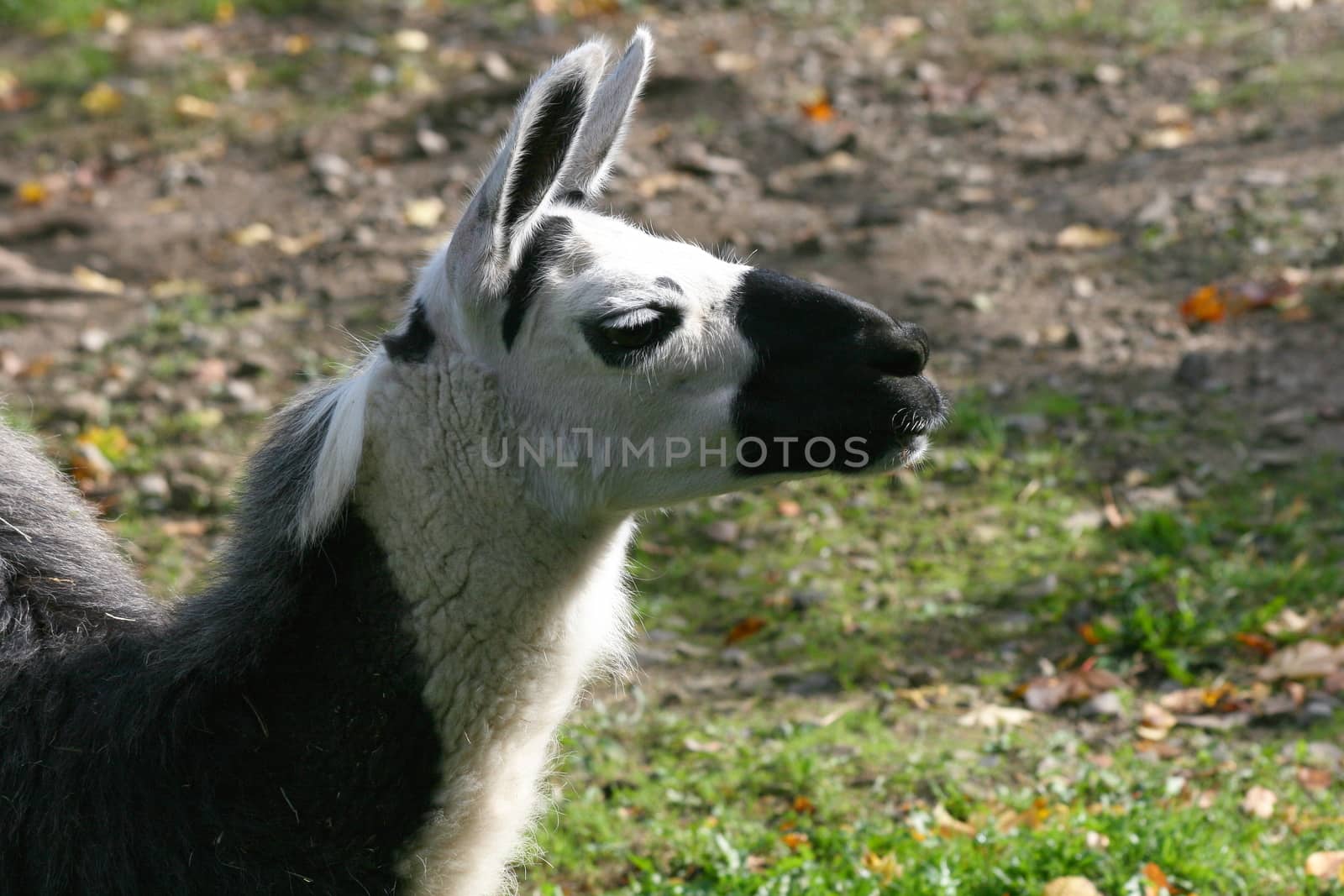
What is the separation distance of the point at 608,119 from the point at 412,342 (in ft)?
2.39

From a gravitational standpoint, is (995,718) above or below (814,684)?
above

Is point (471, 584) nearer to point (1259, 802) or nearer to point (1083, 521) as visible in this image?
point (1259, 802)

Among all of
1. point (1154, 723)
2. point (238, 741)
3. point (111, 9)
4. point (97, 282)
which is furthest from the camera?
point (111, 9)

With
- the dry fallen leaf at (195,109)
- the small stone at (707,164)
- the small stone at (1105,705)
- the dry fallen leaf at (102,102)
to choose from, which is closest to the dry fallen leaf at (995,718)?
the small stone at (1105,705)

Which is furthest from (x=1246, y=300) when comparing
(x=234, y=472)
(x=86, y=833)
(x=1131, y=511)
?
(x=86, y=833)

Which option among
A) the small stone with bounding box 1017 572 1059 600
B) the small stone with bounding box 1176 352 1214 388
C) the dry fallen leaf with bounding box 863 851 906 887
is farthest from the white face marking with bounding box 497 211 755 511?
the small stone with bounding box 1176 352 1214 388

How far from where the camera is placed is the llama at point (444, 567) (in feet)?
8.93

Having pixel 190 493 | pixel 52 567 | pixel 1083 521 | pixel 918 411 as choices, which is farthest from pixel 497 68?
pixel 918 411

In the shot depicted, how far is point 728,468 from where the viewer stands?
2957mm

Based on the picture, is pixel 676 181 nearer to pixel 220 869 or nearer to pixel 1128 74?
pixel 1128 74

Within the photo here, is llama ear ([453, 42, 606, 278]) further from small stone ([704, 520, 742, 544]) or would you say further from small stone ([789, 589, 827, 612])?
small stone ([704, 520, 742, 544])

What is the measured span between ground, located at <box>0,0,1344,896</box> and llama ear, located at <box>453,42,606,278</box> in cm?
88

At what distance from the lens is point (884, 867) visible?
3.61m

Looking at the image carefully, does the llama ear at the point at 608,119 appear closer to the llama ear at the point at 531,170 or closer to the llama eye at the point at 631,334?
the llama ear at the point at 531,170
